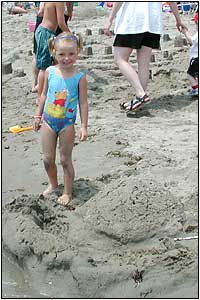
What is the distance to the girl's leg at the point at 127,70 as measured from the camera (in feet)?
21.1

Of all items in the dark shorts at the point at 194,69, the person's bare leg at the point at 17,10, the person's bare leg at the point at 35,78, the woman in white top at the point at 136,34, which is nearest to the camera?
the woman in white top at the point at 136,34

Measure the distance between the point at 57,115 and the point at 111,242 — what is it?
1081 millimetres

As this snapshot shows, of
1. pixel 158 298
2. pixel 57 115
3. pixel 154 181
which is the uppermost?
pixel 57 115

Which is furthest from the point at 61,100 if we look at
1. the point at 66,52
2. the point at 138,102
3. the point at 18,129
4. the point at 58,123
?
the point at 138,102

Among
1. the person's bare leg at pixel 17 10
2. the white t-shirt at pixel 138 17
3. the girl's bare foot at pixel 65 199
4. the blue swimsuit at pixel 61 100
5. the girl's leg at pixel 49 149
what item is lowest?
the girl's bare foot at pixel 65 199

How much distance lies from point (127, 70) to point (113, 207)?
2850 millimetres

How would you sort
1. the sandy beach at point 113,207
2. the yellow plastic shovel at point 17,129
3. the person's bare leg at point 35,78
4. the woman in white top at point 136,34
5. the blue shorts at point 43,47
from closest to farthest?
the sandy beach at point 113,207, the yellow plastic shovel at point 17,129, the woman in white top at point 136,34, the blue shorts at point 43,47, the person's bare leg at point 35,78

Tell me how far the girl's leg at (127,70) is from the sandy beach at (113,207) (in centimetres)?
26

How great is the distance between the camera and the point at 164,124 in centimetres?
607

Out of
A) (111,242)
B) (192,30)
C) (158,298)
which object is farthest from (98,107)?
(192,30)

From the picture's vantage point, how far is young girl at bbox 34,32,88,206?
4340mm

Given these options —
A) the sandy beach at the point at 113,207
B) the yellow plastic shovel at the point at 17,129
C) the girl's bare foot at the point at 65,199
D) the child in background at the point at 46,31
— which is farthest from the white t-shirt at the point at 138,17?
the girl's bare foot at the point at 65,199

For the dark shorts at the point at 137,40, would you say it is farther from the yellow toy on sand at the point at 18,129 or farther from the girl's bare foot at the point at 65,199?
the girl's bare foot at the point at 65,199

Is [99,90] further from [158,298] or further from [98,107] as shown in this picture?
[158,298]
